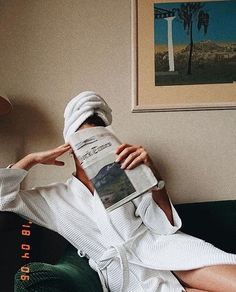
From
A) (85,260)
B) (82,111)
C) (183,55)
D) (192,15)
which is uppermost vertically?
(192,15)

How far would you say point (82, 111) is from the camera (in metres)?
0.99

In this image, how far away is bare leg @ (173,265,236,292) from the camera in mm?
784

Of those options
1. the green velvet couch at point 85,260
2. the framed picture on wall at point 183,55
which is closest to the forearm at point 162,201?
the green velvet couch at point 85,260

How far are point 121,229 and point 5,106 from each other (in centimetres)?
67

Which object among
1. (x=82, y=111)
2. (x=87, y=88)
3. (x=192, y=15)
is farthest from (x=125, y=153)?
(x=192, y=15)

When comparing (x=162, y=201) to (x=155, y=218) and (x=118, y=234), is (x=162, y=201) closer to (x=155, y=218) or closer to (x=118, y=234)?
(x=155, y=218)

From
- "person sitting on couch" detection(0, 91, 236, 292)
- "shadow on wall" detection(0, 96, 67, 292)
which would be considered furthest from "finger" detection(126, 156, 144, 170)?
"shadow on wall" detection(0, 96, 67, 292)

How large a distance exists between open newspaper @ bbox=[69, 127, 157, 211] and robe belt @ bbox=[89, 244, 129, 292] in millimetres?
146

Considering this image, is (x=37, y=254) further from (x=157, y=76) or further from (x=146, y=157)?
(x=157, y=76)

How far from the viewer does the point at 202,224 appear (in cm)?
118

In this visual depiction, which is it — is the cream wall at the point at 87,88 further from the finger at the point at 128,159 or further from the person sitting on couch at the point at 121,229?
the finger at the point at 128,159

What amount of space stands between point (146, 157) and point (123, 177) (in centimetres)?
11

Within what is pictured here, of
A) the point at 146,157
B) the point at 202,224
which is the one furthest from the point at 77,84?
the point at 202,224

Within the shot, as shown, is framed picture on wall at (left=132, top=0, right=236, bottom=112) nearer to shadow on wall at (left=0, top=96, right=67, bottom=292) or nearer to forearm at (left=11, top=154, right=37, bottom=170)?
shadow on wall at (left=0, top=96, right=67, bottom=292)
